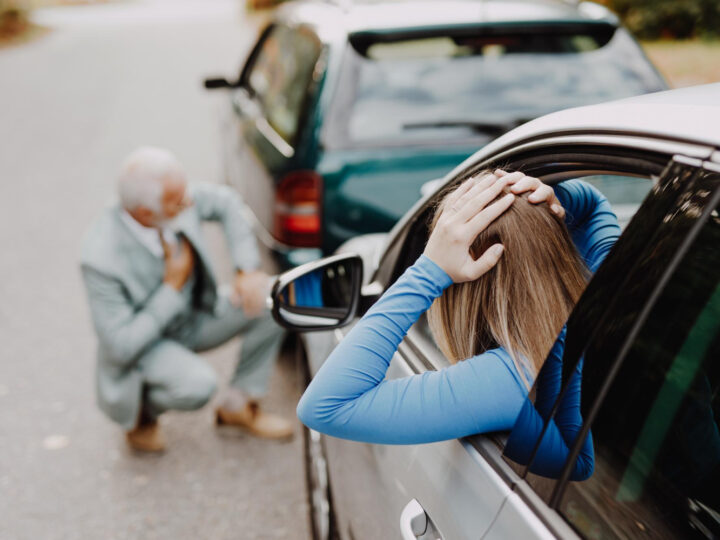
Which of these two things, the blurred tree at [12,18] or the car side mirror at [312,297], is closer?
the car side mirror at [312,297]

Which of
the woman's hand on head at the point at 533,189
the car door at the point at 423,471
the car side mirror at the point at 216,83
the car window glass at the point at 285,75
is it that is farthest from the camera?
the car side mirror at the point at 216,83

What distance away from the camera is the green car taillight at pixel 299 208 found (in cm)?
347

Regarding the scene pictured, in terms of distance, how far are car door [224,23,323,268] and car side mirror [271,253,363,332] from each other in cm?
148

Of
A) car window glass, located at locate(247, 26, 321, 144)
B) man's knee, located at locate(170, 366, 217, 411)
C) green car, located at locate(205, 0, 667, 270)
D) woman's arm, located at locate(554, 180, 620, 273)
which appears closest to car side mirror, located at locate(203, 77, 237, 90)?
car window glass, located at locate(247, 26, 321, 144)

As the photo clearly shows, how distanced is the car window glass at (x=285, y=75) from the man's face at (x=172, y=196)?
2.47 ft

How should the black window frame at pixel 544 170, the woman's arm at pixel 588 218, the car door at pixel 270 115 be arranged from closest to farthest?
the black window frame at pixel 544 170
the woman's arm at pixel 588 218
the car door at pixel 270 115

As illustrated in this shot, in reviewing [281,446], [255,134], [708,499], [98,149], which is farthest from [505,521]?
[98,149]

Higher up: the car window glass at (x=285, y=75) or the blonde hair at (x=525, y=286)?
the blonde hair at (x=525, y=286)

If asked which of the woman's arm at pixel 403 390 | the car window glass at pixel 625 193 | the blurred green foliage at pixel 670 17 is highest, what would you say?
the car window glass at pixel 625 193

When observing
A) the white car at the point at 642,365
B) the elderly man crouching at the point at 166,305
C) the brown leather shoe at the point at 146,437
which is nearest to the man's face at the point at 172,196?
the elderly man crouching at the point at 166,305

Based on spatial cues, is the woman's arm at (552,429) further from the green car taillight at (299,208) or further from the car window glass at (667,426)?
the green car taillight at (299,208)

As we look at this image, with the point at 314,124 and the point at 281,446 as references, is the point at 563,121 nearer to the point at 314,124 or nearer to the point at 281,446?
the point at 314,124

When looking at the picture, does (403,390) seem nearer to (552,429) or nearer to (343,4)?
(552,429)

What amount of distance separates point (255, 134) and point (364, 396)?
10.7 feet
